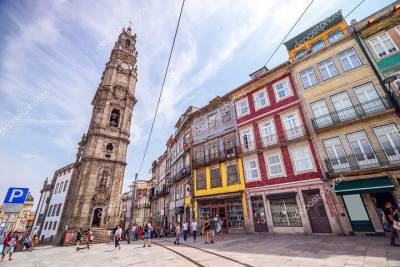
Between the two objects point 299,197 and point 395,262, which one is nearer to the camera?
point 395,262

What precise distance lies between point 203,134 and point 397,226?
56.2 feet

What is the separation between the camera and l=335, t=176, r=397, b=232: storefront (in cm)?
1118

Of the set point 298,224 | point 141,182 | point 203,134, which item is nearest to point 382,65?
point 298,224

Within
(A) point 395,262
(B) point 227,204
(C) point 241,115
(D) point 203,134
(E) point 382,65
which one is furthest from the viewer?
(D) point 203,134

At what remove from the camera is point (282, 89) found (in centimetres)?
1753

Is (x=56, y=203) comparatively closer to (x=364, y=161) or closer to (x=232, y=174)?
(x=232, y=174)

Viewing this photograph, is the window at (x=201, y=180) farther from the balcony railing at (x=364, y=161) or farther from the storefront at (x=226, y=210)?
the balcony railing at (x=364, y=161)

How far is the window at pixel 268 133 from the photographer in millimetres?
16598

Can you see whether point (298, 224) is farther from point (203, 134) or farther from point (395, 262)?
point (203, 134)

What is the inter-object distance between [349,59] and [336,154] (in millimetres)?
7692

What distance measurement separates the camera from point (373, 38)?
564 inches

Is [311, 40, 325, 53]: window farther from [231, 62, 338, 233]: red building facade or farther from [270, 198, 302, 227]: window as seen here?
[270, 198, 302, 227]: window

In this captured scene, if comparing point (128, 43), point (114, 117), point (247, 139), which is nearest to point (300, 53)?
point (247, 139)

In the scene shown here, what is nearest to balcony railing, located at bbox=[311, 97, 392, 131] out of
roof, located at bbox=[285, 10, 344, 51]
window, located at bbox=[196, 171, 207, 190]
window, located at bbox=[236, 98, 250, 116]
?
window, located at bbox=[236, 98, 250, 116]
